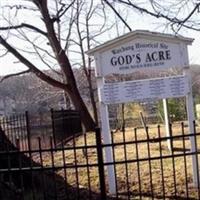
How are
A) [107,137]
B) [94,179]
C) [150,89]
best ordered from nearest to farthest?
[150,89]
[107,137]
[94,179]

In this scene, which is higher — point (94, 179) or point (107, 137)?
point (107, 137)

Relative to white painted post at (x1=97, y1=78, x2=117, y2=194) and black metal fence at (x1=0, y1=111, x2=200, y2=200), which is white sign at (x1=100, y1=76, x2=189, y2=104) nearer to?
white painted post at (x1=97, y1=78, x2=117, y2=194)

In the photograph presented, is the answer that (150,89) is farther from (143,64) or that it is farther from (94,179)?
(94,179)

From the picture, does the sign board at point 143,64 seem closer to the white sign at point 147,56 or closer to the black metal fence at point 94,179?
the white sign at point 147,56

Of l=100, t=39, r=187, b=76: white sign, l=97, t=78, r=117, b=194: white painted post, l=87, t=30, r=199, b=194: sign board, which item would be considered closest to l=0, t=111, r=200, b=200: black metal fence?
l=97, t=78, r=117, b=194: white painted post

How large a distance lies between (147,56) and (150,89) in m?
0.51

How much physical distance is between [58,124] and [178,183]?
34.1ft

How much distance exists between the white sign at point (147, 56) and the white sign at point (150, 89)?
0.22 m

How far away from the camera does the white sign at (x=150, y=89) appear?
7812 mm

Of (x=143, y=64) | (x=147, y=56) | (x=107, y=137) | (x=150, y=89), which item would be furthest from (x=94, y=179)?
(x=147, y=56)

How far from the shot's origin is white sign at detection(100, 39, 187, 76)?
7.87m

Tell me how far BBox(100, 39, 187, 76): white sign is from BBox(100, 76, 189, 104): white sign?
8.7 inches

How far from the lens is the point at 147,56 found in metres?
7.88

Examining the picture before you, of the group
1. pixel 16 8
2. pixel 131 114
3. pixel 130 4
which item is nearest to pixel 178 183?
pixel 130 4
